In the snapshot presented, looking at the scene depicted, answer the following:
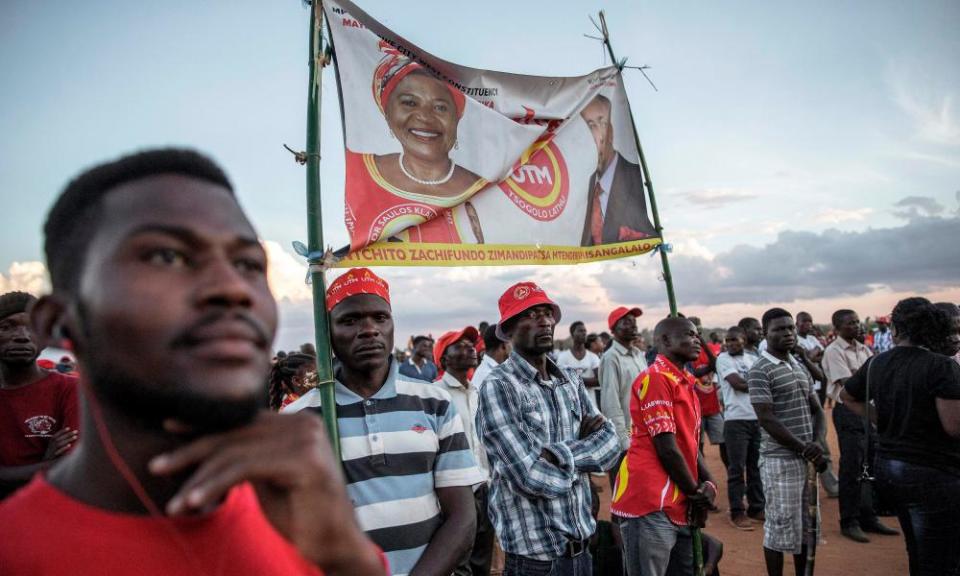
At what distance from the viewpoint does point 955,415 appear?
12.6ft

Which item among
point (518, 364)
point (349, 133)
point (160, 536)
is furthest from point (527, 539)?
point (160, 536)

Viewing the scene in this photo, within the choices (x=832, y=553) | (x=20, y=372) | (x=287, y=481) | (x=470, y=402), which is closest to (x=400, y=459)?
(x=287, y=481)

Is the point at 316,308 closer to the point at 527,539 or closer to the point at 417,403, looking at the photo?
the point at 417,403

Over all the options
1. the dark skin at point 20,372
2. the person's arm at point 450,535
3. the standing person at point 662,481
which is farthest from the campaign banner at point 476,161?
the dark skin at point 20,372

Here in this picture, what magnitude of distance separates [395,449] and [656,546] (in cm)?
226

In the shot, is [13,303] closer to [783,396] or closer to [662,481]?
[662,481]

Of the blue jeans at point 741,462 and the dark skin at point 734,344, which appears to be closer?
the blue jeans at point 741,462

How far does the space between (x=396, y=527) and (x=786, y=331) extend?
408 centimetres

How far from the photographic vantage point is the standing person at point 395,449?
238cm

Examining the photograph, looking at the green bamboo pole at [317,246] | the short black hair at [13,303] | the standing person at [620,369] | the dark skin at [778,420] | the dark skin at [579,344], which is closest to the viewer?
the green bamboo pole at [317,246]

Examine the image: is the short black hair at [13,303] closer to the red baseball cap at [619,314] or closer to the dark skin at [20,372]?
the dark skin at [20,372]

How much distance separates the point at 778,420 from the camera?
16.1ft

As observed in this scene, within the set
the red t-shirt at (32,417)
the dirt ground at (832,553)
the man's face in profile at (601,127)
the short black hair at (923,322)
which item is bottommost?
the dirt ground at (832,553)

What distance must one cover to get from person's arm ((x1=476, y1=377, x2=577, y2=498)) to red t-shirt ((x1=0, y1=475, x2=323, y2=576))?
2.25m
